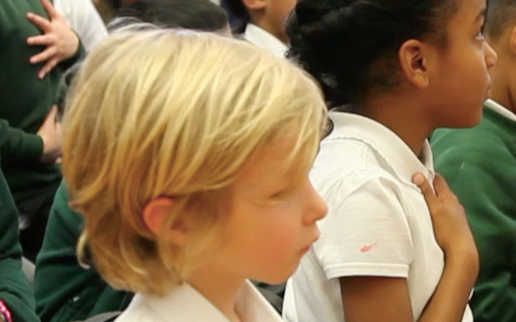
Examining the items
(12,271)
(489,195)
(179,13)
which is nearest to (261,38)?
(179,13)

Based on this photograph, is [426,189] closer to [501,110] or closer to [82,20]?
[501,110]

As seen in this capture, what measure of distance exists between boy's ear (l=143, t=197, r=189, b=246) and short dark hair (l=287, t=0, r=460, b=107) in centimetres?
47

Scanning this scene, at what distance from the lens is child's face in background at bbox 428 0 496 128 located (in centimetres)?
109

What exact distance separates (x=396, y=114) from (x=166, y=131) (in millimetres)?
513

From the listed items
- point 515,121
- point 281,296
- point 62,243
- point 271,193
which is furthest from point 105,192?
point 515,121

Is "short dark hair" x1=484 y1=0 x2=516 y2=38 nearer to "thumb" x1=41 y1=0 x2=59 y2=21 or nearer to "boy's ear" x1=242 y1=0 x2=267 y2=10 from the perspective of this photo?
"boy's ear" x1=242 y1=0 x2=267 y2=10

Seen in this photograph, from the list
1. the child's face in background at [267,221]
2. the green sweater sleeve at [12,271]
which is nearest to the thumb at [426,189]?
the child's face in background at [267,221]

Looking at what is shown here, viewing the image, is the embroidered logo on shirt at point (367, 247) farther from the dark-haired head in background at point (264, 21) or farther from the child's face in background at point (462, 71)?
the dark-haired head in background at point (264, 21)

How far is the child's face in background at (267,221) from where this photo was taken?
73 centimetres

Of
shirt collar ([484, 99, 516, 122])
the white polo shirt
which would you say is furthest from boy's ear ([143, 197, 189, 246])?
shirt collar ([484, 99, 516, 122])

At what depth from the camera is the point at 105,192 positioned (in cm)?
73

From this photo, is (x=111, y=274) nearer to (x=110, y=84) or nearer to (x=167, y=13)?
(x=110, y=84)

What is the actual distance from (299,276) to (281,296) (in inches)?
10.6

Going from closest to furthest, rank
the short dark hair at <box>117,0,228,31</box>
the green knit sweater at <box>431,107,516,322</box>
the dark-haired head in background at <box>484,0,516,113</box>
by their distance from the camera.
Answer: the green knit sweater at <box>431,107,516,322</box> → the short dark hair at <box>117,0,228,31</box> → the dark-haired head in background at <box>484,0,516,113</box>
